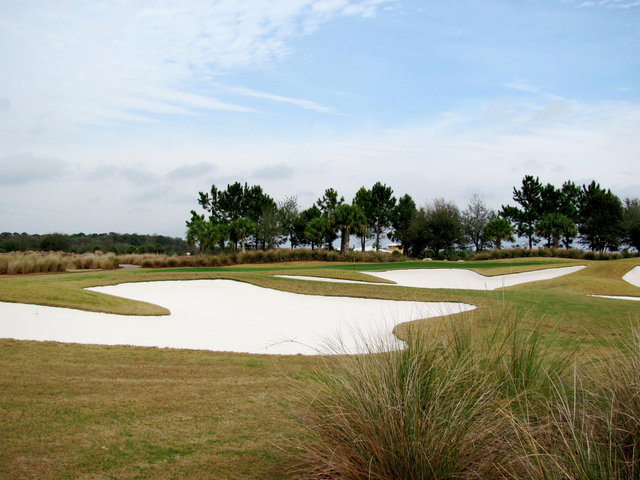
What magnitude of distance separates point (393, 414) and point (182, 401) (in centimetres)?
326

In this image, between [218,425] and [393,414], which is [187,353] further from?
[393,414]

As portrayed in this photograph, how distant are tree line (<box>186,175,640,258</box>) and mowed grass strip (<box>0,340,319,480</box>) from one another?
41423mm

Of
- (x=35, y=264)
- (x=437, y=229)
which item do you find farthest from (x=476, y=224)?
(x=35, y=264)

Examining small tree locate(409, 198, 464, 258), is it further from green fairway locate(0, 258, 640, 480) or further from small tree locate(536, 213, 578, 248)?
green fairway locate(0, 258, 640, 480)

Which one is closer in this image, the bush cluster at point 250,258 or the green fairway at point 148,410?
the green fairway at point 148,410

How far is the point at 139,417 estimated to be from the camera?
4891 mm

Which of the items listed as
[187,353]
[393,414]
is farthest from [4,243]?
[393,414]

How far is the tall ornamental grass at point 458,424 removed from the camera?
291cm

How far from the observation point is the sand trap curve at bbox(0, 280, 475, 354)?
9.81m

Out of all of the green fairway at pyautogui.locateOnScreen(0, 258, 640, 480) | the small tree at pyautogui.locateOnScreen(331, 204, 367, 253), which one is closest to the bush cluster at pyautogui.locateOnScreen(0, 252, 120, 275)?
the green fairway at pyautogui.locateOnScreen(0, 258, 640, 480)

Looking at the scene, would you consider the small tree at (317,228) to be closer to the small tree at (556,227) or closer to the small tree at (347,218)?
the small tree at (347,218)

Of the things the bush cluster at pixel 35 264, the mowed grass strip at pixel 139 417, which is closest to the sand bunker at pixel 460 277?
the bush cluster at pixel 35 264

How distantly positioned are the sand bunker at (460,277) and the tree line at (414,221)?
20.5 metres

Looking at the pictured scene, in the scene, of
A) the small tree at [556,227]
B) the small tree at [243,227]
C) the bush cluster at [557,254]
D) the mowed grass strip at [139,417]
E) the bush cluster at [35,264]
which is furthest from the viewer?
the small tree at [556,227]
